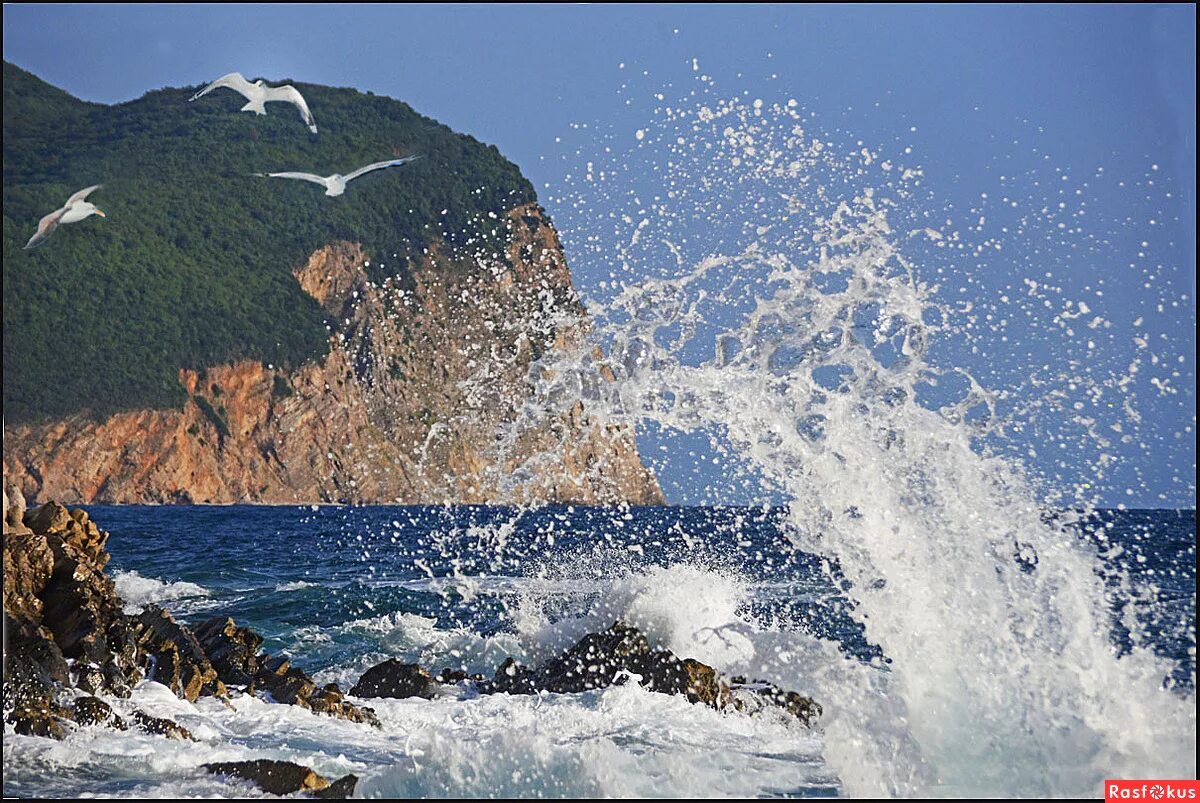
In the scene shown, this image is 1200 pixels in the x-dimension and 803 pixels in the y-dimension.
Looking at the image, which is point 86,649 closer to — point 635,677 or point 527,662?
point 635,677

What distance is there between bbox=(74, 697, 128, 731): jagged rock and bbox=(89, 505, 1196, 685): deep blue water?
9.98 ft

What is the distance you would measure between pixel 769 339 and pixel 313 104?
79.9m

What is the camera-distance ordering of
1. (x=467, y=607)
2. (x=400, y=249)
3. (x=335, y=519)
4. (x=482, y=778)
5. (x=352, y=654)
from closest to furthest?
(x=482, y=778), (x=352, y=654), (x=467, y=607), (x=335, y=519), (x=400, y=249)

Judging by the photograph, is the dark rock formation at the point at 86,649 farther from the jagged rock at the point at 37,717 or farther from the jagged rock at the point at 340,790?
the jagged rock at the point at 340,790

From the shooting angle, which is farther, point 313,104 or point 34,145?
point 313,104

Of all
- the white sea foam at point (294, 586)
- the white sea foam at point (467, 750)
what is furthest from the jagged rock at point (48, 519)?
the white sea foam at point (294, 586)

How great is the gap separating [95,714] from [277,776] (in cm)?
167

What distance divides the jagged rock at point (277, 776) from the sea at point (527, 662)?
113 mm

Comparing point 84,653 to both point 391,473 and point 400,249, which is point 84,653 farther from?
point 400,249

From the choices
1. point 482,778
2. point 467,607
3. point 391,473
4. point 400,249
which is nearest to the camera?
point 482,778

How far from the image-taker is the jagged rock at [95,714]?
7.23m

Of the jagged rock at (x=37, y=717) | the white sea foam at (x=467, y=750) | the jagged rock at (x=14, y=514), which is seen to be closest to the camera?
the white sea foam at (x=467, y=750)

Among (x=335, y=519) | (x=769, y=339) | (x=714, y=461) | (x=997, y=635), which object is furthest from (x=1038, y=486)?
(x=335, y=519)

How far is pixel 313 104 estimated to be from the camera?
8312cm
